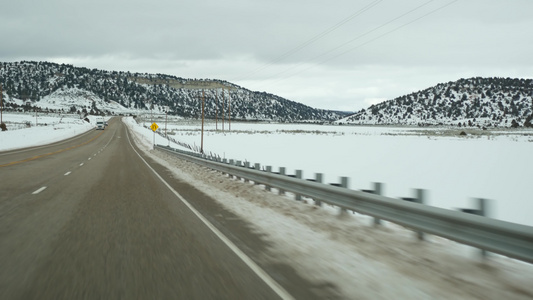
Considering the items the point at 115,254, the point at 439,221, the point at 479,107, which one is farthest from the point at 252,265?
the point at 479,107

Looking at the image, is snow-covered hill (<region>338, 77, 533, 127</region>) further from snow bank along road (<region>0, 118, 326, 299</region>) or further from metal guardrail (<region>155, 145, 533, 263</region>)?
snow bank along road (<region>0, 118, 326, 299</region>)

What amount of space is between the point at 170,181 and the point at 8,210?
304 inches

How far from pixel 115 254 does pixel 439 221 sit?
4.69m

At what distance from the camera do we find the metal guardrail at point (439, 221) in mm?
4949

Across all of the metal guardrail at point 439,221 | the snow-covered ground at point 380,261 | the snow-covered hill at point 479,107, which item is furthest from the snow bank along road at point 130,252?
the snow-covered hill at point 479,107

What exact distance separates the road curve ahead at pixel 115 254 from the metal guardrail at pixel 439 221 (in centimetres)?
272

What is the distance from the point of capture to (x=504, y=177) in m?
20.2

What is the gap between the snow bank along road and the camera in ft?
15.3

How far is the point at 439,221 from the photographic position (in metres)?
6.23

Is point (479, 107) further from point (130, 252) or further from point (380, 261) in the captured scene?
point (130, 252)

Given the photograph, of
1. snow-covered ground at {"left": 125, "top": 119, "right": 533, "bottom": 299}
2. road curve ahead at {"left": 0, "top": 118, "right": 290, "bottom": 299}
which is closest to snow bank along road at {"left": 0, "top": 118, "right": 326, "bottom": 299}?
road curve ahead at {"left": 0, "top": 118, "right": 290, "bottom": 299}

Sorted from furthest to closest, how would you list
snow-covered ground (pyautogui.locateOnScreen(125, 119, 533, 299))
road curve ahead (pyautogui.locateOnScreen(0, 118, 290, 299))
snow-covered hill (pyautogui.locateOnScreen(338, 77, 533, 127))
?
snow-covered hill (pyautogui.locateOnScreen(338, 77, 533, 127)), snow-covered ground (pyautogui.locateOnScreen(125, 119, 533, 299)), road curve ahead (pyautogui.locateOnScreen(0, 118, 290, 299))

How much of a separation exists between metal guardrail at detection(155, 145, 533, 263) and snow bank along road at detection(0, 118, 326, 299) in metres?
2.18

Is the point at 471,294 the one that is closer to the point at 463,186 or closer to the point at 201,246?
the point at 201,246
